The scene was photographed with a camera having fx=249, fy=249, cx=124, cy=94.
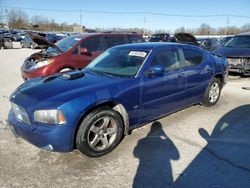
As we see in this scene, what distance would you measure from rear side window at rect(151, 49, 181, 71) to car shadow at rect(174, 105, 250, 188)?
1293 mm

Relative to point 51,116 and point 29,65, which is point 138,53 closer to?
point 51,116

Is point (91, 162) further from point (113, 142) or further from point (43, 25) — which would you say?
point (43, 25)

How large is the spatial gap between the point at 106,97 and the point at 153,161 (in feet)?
3.65

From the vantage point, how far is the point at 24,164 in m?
3.38

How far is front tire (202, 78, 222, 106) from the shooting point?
5693mm

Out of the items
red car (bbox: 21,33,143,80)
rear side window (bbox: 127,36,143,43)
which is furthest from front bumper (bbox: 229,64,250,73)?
red car (bbox: 21,33,143,80)

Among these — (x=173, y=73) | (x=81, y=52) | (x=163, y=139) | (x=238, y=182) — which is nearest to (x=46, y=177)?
(x=163, y=139)

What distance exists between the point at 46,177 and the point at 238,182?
7.71ft

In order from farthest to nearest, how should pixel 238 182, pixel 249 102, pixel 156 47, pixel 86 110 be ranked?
pixel 249 102, pixel 156 47, pixel 86 110, pixel 238 182

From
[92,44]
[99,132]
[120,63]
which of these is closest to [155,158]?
[99,132]

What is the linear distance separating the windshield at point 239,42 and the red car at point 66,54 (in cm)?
533

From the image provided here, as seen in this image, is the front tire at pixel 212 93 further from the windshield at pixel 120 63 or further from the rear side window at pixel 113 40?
the rear side window at pixel 113 40

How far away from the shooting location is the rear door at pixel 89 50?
287 inches

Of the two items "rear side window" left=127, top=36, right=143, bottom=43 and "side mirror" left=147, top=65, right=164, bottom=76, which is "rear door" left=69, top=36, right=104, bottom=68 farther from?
"side mirror" left=147, top=65, right=164, bottom=76
